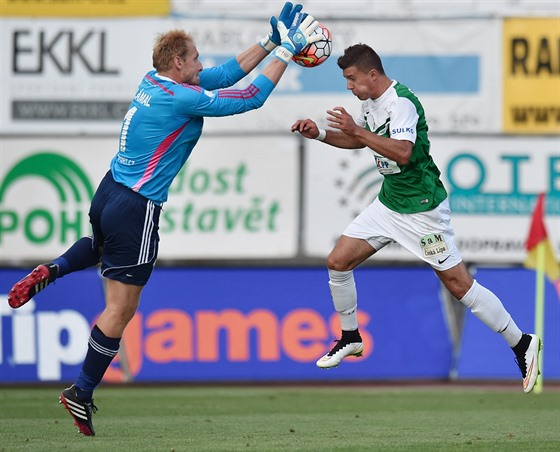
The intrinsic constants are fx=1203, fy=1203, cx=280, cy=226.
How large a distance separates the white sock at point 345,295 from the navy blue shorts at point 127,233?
5.13 feet

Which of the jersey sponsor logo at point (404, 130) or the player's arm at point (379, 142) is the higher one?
the jersey sponsor logo at point (404, 130)

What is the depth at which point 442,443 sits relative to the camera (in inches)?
319

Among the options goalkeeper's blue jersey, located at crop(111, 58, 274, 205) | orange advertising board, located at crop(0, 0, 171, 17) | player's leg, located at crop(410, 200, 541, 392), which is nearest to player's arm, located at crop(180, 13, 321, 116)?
goalkeeper's blue jersey, located at crop(111, 58, 274, 205)

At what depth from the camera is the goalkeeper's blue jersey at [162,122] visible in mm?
8539

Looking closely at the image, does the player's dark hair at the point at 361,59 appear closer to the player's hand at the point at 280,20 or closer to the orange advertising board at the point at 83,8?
the player's hand at the point at 280,20

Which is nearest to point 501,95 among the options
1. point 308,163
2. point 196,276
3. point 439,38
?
point 439,38

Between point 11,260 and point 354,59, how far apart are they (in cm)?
735

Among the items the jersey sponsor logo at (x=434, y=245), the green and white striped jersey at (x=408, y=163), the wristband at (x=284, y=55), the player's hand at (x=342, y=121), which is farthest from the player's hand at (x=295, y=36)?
the jersey sponsor logo at (x=434, y=245)

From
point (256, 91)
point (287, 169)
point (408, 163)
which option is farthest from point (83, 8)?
point (408, 163)

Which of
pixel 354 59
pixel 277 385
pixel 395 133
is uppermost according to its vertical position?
pixel 354 59

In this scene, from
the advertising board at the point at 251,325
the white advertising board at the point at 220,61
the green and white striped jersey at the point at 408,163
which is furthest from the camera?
the white advertising board at the point at 220,61

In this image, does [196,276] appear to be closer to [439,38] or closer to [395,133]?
[439,38]

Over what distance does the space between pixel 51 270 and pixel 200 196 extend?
647 cm

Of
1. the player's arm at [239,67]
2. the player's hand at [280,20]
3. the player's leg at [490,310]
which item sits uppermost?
the player's hand at [280,20]
